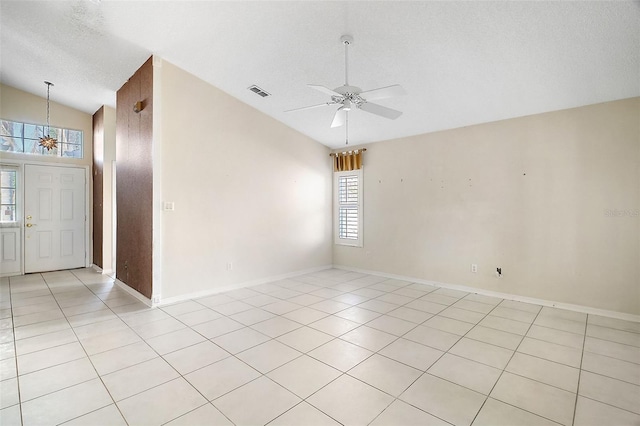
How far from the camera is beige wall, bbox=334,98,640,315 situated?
Answer: 371 cm

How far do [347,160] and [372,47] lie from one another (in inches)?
128

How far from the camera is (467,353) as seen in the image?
2.78m

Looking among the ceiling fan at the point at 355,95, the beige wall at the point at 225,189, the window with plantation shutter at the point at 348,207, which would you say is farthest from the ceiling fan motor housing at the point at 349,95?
the window with plantation shutter at the point at 348,207

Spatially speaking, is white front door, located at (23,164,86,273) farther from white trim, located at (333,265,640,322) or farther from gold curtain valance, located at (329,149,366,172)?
white trim, located at (333,265,640,322)

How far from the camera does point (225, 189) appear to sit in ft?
15.9

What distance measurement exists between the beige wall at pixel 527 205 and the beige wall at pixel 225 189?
5.79ft

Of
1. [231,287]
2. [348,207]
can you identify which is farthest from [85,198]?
[348,207]

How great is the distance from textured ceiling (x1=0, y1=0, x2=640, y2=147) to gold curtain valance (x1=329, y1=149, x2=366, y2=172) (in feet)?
5.69

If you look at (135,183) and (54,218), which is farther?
(54,218)

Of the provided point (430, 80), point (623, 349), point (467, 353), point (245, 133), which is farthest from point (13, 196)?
point (623, 349)

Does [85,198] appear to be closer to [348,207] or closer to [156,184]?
[156,184]

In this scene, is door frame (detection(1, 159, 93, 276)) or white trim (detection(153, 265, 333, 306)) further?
door frame (detection(1, 159, 93, 276))

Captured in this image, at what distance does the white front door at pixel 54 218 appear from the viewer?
5.95 m

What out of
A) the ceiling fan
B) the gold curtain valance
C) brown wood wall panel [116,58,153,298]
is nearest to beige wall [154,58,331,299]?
brown wood wall panel [116,58,153,298]
